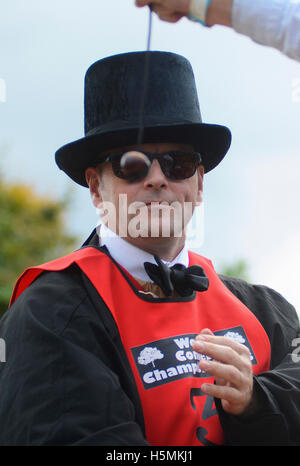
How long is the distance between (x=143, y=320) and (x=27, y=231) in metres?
7.23

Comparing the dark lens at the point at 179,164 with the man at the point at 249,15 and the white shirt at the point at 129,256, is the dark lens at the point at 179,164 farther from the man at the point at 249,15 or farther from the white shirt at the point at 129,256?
the man at the point at 249,15

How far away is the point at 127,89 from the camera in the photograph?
2.29 m

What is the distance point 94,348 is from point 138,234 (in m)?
0.53

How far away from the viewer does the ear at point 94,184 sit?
247cm

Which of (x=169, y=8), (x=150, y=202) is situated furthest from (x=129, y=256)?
(x=169, y=8)

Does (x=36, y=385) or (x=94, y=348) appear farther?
(x=94, y=348)

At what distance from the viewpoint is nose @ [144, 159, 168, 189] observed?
219 cm

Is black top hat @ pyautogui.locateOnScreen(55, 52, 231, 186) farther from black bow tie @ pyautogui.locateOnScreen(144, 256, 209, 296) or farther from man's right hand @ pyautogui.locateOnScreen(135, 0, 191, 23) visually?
man's right hand @ pyautogui.locateOnScreen(135, 0, 191, 23)

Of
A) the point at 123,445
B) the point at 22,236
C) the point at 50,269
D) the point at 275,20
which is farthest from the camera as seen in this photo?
the point at 22,236

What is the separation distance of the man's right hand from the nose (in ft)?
2.34

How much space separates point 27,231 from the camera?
29.8 feet

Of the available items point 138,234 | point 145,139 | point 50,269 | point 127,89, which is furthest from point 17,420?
point 127,89

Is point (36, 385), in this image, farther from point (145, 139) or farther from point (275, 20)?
point (275, 20)

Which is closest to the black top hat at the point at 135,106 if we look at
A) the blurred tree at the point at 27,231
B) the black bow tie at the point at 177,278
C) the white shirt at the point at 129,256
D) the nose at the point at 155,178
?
the nose at the point at 155,178
